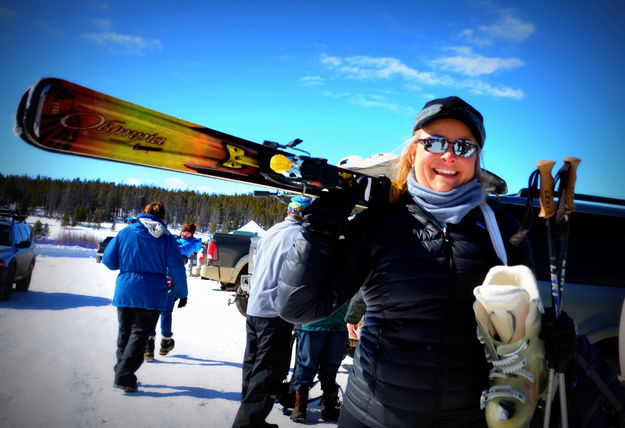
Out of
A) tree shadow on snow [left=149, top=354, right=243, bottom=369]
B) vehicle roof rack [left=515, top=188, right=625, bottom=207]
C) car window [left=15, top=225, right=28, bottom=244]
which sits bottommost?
tree shadow on snow [left=149, top=354, right=243, bottom=369]

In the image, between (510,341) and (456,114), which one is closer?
(510,341)

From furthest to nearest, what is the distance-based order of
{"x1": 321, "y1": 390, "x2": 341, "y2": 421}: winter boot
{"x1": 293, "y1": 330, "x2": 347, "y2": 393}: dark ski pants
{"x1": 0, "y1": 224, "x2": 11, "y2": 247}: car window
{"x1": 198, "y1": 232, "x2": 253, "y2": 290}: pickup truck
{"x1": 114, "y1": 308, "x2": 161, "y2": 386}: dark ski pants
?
{"x1": 198, "y1": 232, "x2": 253, "y2": 290}: pickup truck, {"x1": 0, "y1": 224, "x2": 11, "y2": 247}: car window, {"x1": 114, "y1": 308, "x2": 161, "y2": 386}: dark ski pants, {"x1": 321, "y1": 390, "x2": 341, "y2": 421}: winter boot, {"x1": 293, "y1": 330, "x2": 347, "y2": 393}: dark ski pants

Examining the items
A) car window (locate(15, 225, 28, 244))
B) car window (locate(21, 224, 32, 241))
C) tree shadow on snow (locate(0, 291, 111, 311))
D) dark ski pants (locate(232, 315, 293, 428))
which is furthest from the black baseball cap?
car window (locate(21, 224, 32, 241))

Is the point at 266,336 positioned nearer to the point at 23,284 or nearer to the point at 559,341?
the point at 559,341

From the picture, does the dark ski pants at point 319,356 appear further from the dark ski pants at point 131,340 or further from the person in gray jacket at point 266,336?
the dark ski pants at point 131,340

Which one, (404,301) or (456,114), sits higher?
(456,114)

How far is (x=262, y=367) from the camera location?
3174mm

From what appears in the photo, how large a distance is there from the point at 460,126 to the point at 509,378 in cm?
112

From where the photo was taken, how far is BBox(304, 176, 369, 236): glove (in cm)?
148

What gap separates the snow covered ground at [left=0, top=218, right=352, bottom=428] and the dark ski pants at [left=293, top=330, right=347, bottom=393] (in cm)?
44

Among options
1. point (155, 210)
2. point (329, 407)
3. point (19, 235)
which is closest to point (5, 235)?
point (19, 235)

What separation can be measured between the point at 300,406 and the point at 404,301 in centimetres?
284

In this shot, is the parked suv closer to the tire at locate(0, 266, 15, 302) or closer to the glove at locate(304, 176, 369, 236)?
the tire at locate(0, 266, 15, 302)

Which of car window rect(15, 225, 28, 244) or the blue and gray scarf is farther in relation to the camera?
car window rect(15, 225, 28, 244)
